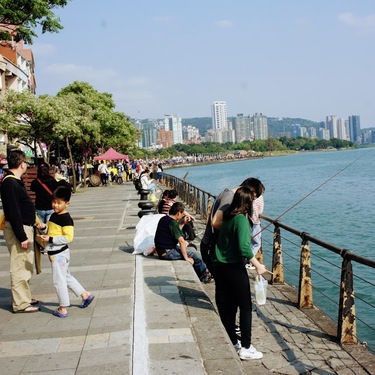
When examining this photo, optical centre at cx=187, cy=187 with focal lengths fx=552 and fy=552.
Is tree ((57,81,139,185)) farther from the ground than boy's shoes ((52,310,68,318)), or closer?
farther from the ground

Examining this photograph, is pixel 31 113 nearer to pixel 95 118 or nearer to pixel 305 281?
pixel 95 118

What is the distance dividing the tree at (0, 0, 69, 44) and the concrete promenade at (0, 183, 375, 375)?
26.8 feet

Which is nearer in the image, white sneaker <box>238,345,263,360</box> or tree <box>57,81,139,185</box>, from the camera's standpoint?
white sneaker <box>238,345,263,360</box>

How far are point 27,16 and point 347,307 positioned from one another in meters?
12.2

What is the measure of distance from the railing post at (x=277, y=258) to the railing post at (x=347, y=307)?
2.86 m

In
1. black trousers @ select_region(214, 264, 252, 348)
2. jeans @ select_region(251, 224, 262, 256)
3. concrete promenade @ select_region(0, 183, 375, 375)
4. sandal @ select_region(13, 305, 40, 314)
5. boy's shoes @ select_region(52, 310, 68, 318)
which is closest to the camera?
concrete promenade @ select_region(0, 183, 375, 375)

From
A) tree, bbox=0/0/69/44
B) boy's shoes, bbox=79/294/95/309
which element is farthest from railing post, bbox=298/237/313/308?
tree, bbox=0/0/69/44

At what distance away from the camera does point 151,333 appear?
523cm

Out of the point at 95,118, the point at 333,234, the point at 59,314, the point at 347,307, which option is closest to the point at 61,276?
the point at 59,314

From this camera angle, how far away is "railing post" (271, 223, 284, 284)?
916 cm

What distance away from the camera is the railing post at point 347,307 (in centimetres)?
612

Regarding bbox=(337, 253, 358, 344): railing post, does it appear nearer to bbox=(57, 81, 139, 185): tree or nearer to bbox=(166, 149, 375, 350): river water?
bbox=(166, 149, 375, 350): river water

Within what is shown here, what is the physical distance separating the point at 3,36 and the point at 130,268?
→ 32.0 ft

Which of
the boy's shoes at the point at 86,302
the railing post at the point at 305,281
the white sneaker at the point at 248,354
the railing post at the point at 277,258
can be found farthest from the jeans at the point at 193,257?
the white sneaker at the point at 248,354
